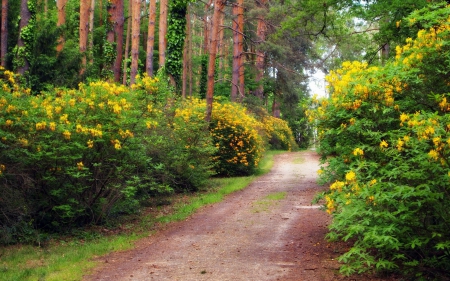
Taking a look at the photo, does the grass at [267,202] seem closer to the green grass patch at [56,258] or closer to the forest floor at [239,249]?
the forest floor at [239,249]

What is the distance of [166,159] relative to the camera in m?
15.3

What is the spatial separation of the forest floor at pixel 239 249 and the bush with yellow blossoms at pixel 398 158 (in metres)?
0.74

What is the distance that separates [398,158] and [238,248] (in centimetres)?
374

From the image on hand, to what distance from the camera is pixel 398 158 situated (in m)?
6.48

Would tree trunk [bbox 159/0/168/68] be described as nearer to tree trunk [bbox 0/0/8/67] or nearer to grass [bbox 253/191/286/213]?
tree trunk [bbox 0/0/8/67]

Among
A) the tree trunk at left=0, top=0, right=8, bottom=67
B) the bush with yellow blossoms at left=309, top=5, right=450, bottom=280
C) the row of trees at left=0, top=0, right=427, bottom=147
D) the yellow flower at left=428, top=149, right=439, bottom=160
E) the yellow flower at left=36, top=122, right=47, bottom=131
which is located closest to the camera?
the yellow flower at left=428, top=149, right=439, bottom=160

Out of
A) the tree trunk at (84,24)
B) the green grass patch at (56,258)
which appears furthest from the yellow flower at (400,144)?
the tree trunk at (84,24)

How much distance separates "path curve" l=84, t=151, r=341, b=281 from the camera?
24.5 feet

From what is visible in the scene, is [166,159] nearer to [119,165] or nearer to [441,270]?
[119,165]

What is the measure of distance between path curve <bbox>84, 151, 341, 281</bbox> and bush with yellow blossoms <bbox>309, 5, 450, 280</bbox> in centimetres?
115

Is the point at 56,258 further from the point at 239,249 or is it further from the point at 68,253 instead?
the point at 239,249

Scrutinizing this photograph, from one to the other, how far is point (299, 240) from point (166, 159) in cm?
653

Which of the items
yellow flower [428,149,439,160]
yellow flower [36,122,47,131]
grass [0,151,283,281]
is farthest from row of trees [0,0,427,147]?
yellow flower [428,149,439,160]

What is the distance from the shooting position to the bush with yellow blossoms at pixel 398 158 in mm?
6047
